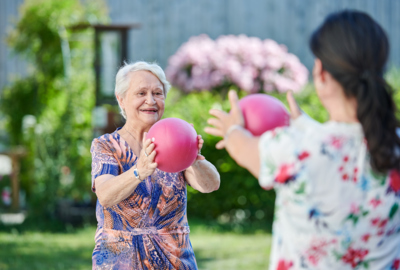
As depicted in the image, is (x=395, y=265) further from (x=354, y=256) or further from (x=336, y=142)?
(x=336, y=142)

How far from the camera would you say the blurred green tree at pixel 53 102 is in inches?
312

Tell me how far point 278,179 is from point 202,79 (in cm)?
736

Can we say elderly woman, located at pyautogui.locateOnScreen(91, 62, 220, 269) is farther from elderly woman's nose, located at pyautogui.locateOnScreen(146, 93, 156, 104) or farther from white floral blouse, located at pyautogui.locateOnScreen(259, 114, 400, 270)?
white floral blouse, located at pyautogui.locateOnScreen(259, 114, 400, 270)

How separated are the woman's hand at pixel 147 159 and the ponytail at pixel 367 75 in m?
0.80

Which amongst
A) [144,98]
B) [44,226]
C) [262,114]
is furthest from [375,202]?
[44,226]

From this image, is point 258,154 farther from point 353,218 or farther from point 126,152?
point 126,152

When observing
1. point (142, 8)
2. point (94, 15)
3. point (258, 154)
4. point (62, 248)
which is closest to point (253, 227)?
point (62, 248)

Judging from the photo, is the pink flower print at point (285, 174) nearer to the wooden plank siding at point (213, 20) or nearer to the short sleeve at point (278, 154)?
the short sleeve at point (278, 154)

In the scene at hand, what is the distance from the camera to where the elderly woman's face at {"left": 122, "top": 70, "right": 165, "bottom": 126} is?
261 centimetres

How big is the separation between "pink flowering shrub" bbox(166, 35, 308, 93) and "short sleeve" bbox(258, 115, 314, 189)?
7149 mm

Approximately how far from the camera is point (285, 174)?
5.53 ft

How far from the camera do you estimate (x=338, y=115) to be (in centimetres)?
173

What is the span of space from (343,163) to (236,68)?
288 inches

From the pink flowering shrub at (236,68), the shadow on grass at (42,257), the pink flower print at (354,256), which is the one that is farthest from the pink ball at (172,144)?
the pink flowering shrub at (236,68)
